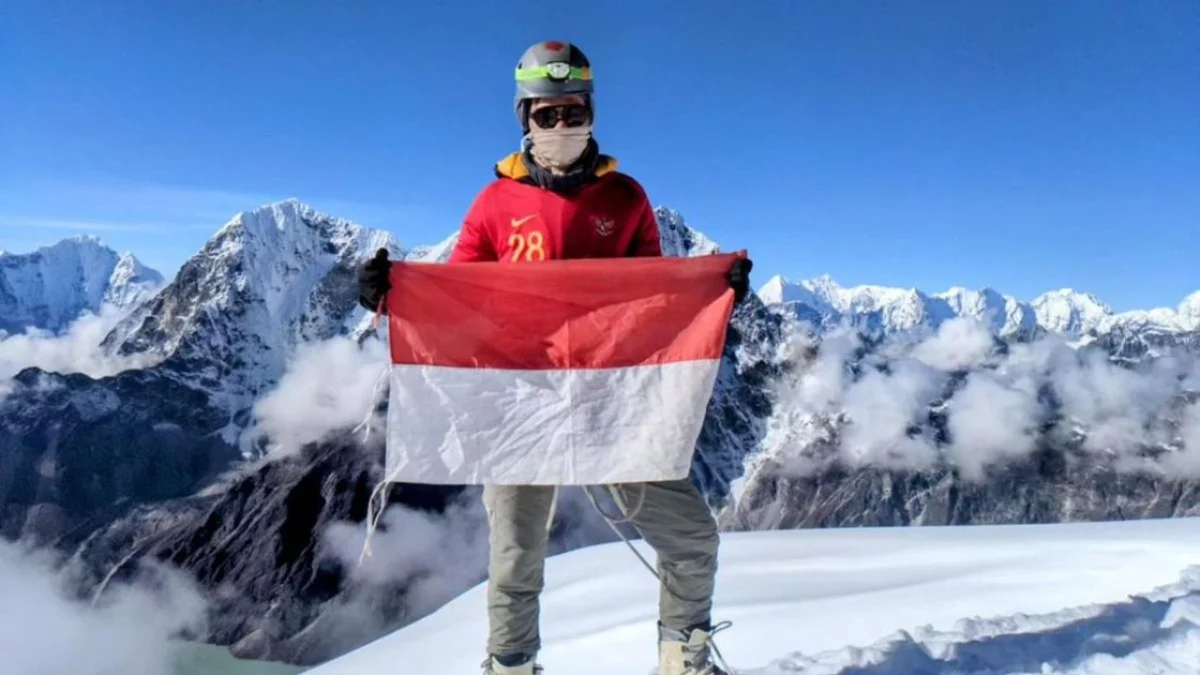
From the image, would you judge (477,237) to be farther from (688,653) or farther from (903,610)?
(903,610)

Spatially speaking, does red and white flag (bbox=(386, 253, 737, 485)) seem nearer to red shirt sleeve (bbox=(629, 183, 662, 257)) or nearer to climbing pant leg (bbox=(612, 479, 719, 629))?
climbing pant leg (bbox=(612, 479, 719, 629))

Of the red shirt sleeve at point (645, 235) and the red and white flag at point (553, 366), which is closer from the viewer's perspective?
the red and white flag at point (553, 366)

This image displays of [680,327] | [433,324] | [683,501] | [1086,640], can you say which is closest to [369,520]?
[433,324]

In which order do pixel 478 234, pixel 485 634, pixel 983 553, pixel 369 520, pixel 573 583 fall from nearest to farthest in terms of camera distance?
pixel 369 520 < pixel 478 234 < pixel 485 634 < pixel 983 553 < pixel 573 583

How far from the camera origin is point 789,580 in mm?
8664

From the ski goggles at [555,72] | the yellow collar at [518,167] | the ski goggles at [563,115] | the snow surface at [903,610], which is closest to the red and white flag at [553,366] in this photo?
the yellow collar at [518,167]

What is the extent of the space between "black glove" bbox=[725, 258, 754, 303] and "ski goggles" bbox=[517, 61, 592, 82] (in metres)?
1.66

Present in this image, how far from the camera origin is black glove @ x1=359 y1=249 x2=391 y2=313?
5.67 m

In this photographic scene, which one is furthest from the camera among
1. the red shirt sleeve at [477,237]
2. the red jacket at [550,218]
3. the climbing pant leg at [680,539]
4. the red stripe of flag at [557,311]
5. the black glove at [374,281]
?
the red shirt sleeve at [477,237]

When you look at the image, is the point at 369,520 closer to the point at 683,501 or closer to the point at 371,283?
the point at 371,283

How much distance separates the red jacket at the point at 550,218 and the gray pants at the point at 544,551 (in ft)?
5.48

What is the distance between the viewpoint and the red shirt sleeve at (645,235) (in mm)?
6250

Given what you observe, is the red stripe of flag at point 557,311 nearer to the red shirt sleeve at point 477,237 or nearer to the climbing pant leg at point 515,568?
the red shirt sleeve at point 477,237

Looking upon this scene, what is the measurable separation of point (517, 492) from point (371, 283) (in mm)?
1706
